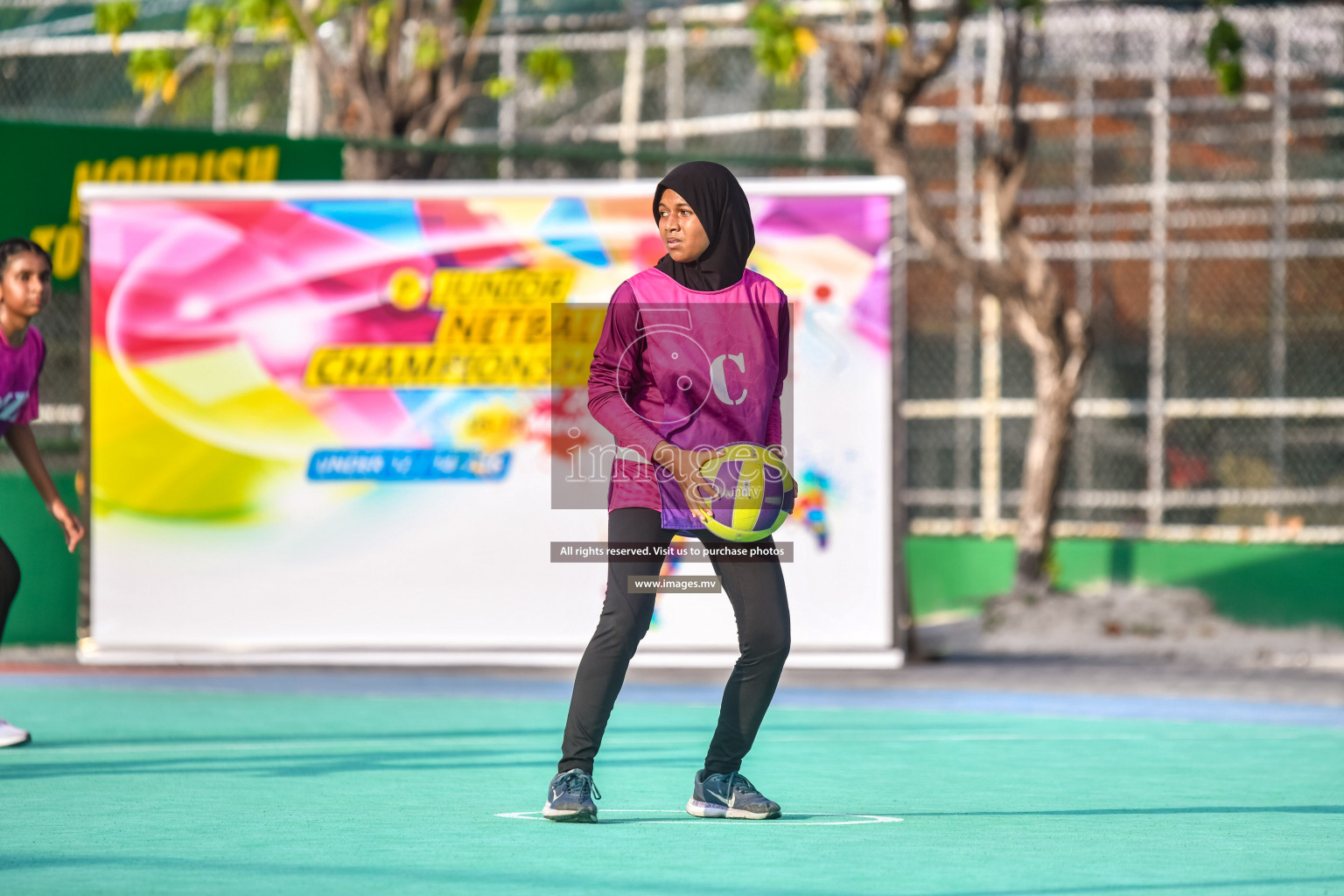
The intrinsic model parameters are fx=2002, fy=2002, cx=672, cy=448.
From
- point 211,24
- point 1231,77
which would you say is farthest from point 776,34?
point 211,24

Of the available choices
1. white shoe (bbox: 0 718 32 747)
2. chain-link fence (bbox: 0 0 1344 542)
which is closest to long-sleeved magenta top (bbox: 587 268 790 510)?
white shoe (bbox: 0 718 32 747)

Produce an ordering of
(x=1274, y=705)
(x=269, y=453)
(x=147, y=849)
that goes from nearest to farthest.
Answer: (x=147, y=849) → (x=1274, y=705) → (x=269, y=453)

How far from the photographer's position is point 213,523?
1117 cm

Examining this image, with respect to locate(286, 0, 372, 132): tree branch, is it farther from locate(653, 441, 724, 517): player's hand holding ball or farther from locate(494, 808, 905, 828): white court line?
locate(653, 441, 724, 517): player's hand holding ball

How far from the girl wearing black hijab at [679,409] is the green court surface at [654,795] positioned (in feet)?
1.34

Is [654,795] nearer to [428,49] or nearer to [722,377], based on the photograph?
[722,377]

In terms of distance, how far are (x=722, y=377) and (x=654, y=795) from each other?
167 cm

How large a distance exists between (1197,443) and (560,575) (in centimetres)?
637

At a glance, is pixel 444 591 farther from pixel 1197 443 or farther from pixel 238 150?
pixel 1197 443

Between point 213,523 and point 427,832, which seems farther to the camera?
point 213,523

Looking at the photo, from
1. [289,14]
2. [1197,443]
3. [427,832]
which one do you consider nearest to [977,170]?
[1197,443]

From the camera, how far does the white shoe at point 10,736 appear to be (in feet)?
25.9

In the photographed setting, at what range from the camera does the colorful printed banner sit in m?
10.8

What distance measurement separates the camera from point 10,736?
7.92 m
